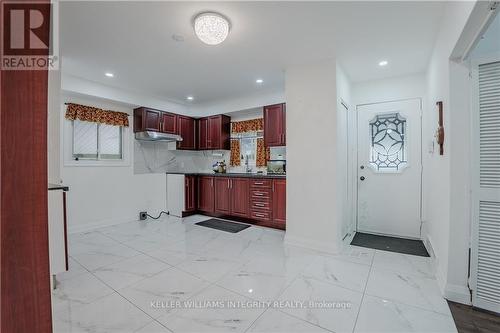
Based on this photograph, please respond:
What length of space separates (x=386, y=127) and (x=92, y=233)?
15.8ft

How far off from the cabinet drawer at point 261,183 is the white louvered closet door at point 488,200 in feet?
8.27

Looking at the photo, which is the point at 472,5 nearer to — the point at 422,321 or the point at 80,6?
the point at 422,321

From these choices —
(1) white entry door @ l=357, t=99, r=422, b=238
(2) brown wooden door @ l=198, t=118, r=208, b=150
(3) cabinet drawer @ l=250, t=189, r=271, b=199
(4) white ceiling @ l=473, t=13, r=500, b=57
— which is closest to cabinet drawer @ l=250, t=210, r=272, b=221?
(3) cabinet drawer @ l=250, t=189, r=271, b=199

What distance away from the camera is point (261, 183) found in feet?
13.1

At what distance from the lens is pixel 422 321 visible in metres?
1.63

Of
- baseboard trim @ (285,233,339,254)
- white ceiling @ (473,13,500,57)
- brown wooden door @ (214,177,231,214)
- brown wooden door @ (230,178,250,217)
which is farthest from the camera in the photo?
brown wooden door @ (214,177,231,214)

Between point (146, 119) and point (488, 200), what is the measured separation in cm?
471

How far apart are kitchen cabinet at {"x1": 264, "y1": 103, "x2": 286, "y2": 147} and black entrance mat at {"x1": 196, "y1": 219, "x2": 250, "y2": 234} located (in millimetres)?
1498

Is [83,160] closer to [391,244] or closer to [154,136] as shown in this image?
[154,136]

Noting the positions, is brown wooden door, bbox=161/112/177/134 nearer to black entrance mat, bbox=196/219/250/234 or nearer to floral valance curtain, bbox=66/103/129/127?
floral valance curtain, bbox=66/103/129/127

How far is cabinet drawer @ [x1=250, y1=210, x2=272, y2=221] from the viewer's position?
392 centimetres

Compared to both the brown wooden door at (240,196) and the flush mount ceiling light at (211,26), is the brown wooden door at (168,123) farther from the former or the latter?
the flush mount ceiling light at (211,26)

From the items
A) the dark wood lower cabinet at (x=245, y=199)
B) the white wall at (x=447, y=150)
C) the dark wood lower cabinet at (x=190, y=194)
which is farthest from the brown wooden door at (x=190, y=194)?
the white wall at (x=447, y=150)

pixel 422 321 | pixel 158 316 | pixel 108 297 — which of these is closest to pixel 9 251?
pixel 158 316
